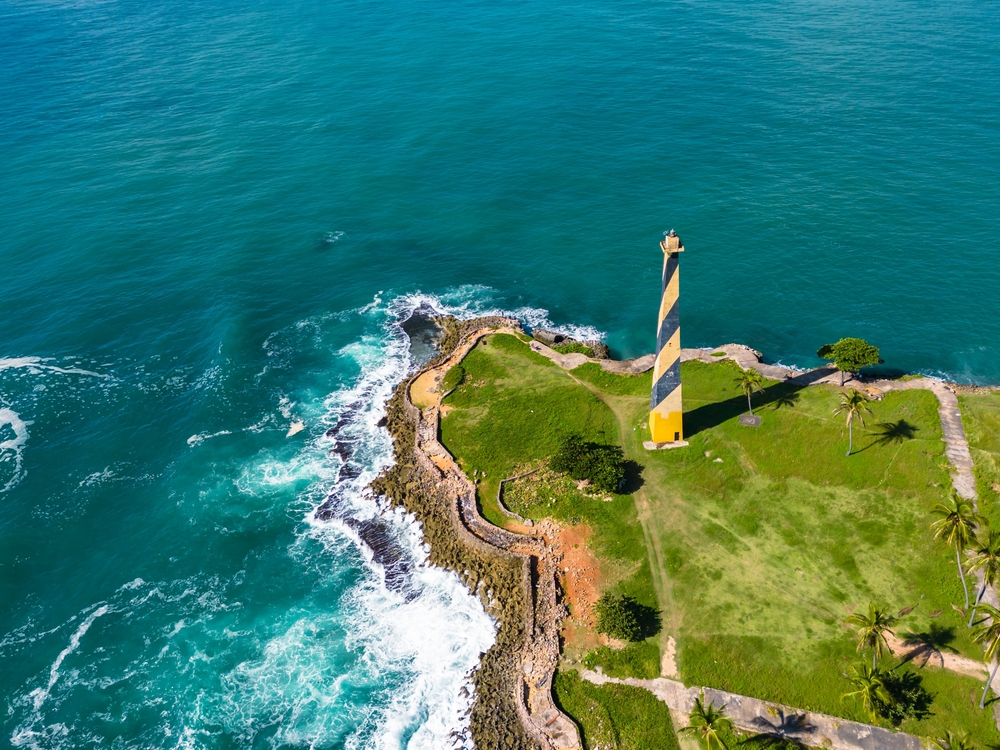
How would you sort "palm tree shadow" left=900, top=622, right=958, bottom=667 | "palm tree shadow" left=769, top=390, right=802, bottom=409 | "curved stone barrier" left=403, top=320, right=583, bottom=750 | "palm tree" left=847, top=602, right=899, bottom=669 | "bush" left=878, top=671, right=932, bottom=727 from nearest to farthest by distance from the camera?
"bush" left=878, top=671, right=932, bottom=727
"palm tree" left=847, top=602, right=899, bottom=669
"curved stone barrier" left=403, top=320, right=583, bottom=750
"palm tree shadow" left=900, top=622, right=958, bottom=667
"palm tree shadow" left=769, top=390, right=802, bottom=409

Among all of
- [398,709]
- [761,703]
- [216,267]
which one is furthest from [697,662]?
[216,267]

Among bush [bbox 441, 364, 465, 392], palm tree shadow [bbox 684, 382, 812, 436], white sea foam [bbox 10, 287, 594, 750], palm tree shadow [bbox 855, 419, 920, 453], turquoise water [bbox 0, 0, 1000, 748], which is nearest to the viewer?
white sea foam [bbox 10, 287, 594, 750]

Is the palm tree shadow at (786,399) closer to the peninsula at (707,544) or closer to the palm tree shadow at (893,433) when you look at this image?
the peninsula at (707,544)

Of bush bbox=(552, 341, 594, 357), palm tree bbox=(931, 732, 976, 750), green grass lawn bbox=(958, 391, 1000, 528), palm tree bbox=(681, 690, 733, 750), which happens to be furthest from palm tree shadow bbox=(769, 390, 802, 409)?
palm tree bbox=(681, 690, 733, 750)

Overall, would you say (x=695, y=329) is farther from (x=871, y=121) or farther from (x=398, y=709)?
(x=871, y=121)

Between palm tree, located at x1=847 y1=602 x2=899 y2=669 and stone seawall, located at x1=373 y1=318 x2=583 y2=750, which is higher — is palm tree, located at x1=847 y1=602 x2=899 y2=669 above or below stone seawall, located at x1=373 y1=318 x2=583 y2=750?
above

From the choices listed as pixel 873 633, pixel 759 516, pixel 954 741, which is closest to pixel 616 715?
pixel 873 633

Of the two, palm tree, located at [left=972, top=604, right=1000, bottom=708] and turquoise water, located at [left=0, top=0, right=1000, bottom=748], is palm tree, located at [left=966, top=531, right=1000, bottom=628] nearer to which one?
palm tree, located at [left=972, top=604, right=1000, bottom=708]
